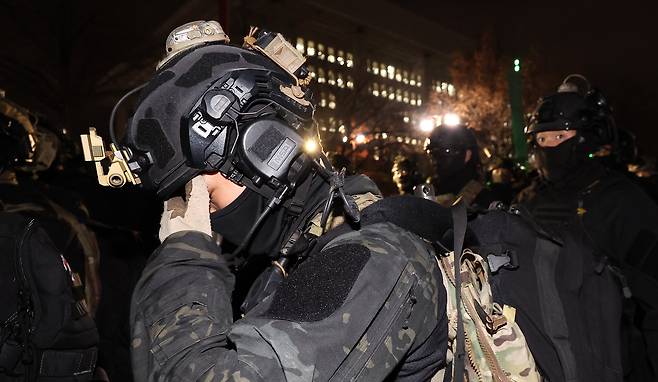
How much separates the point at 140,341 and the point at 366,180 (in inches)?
32.5

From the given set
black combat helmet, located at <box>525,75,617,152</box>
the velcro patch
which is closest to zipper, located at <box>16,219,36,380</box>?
the velcro patch

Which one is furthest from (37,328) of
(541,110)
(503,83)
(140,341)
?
(503,83)

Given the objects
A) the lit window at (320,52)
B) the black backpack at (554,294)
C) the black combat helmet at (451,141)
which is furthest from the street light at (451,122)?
the black backpack at (554,294)

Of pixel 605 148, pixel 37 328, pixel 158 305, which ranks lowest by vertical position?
pixel 37 328

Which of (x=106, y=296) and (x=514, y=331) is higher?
(x=514, y=331)

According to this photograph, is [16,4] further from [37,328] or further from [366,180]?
[366,180]

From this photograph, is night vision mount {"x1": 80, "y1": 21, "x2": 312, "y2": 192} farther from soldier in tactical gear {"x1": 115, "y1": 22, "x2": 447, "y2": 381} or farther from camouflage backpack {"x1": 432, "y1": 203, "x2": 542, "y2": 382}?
camouflage backpack {"x1": 432, "y1": 203, "x2": 542, "y2": 382}

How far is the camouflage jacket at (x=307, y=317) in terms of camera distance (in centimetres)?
127

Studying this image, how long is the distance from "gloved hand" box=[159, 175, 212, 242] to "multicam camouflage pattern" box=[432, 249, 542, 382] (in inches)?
29.0

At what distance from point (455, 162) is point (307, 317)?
4.83 m

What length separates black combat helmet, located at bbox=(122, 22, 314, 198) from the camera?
5.77ft

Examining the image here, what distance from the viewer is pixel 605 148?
4844 millimetres

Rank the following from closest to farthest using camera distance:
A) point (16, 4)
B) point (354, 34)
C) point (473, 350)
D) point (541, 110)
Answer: point (473, 350) → point (541, 110) → point (16, 4) → point (354, 34)

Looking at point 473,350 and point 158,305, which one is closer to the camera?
point 158,305
